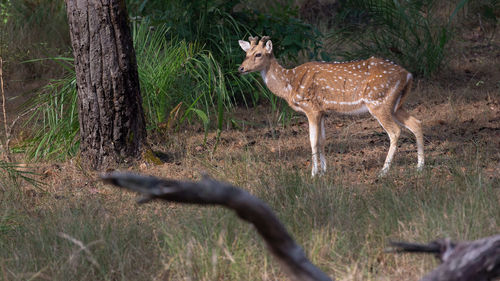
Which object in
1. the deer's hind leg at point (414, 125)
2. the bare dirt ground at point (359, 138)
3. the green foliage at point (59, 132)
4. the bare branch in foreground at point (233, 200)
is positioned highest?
the bare branch in foreground at point (233, 200)

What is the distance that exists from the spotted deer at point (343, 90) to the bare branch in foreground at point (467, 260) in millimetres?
2891

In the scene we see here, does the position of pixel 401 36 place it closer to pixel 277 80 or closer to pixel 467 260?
pixel 277 80

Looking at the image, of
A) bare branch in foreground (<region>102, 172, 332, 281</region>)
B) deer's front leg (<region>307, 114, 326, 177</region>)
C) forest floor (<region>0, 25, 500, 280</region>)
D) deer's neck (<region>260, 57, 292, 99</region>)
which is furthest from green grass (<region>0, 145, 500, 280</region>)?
deer's neck (<region>260, 57, 292, 99</region>)

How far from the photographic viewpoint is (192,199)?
2.76 meters

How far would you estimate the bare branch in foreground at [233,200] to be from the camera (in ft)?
8.91

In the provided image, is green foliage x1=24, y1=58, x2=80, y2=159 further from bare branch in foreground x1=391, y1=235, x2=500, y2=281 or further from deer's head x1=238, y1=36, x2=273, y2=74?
bare branch in foreground x1=391, y1=235, x2=500, y2=281

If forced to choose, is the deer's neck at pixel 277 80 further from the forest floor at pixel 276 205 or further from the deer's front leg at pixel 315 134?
the forest floor at pixel 276 205

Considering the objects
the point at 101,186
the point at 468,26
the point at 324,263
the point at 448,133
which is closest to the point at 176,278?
the point at 324,263

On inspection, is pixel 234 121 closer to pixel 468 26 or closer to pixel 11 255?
pixel 11 255

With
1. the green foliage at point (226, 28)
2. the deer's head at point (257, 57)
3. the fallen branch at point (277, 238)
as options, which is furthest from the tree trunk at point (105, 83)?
the fallen branch at point (277, 238)

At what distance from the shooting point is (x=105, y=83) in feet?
20.5

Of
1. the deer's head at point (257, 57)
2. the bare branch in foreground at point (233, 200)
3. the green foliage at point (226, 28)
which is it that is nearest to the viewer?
the bare branch in foreground at point (233, 200)

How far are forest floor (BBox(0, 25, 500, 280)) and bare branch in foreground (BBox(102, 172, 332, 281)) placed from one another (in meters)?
0.46

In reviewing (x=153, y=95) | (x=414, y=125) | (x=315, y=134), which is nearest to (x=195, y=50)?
(x=153, y=95)
